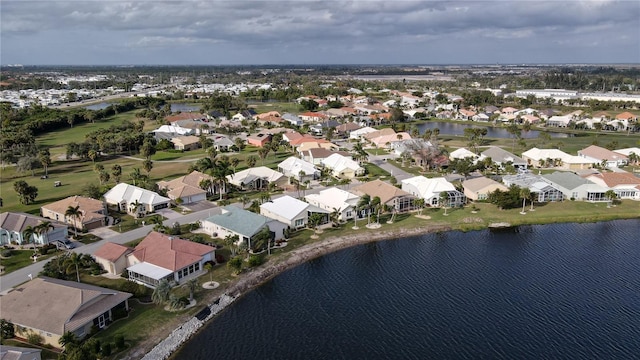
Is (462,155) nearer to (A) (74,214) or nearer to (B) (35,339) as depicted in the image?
(A) (74,214)

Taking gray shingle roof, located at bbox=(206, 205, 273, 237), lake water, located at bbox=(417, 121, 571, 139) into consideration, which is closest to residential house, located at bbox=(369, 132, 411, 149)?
lake water, located at bbox=(417, 121, 571, 139)

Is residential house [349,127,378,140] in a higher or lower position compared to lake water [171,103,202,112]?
lower

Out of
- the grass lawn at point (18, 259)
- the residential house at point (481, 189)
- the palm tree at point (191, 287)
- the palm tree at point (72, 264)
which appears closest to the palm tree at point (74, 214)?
the grass lawn at point (18, 259)

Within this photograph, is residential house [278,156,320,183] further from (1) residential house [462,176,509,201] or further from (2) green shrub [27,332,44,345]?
(2) green shrub [27,332,44,345]

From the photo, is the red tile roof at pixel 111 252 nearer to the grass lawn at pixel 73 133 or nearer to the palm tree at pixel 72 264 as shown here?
the palm tree at pixel 72 264

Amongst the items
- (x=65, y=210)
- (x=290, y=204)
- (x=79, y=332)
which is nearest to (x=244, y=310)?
(x=79, y=332)

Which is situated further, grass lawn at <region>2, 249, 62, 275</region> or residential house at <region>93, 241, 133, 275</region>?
grass lawn at <region>2, 249, 62, 275</region>
